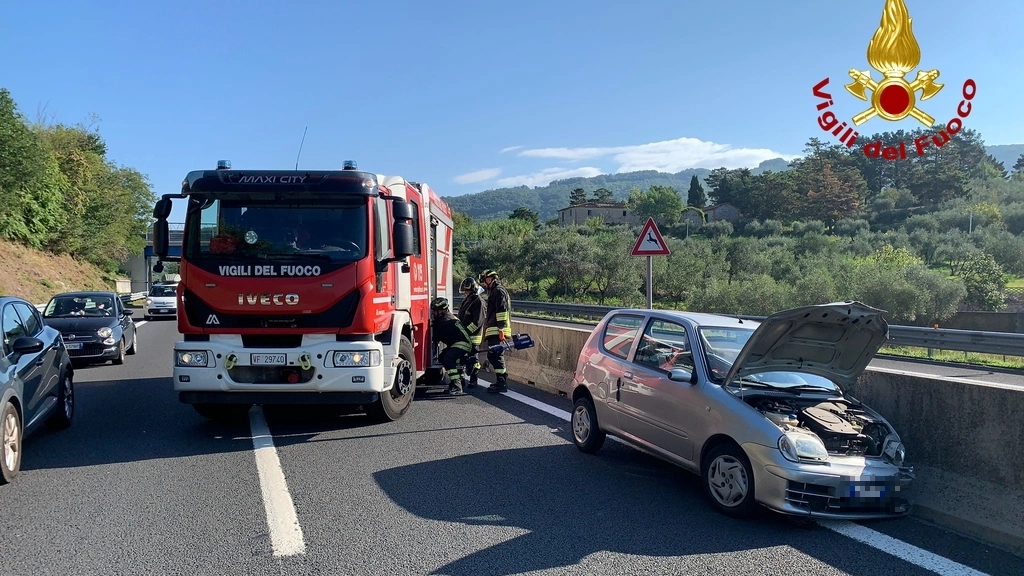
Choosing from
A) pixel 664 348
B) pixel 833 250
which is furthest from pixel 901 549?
pixel 833 250

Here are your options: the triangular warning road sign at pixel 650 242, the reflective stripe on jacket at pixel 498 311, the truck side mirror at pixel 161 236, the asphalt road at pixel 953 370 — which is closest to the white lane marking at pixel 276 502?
the truck side mirror at pixel 161 236

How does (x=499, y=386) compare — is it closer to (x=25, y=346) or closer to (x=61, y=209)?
(x=25, y=346)

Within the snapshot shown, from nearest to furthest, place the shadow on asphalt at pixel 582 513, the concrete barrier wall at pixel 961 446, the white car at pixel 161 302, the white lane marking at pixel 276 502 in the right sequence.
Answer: the shadow on asphalt at pixel 582 513 < the white lane marking at pixel 276 502 < the concrete barrier wall at pixel 961 446 < the white car at pixel 161 302

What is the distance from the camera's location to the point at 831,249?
42438 mm

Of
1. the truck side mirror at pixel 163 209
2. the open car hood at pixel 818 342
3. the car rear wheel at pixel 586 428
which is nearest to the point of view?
the open car hood at pixel 818 342

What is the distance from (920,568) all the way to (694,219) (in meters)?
116

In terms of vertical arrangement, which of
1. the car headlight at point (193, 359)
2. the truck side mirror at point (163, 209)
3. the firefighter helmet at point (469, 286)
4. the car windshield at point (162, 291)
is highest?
the truck side mirror at point (163, 209)

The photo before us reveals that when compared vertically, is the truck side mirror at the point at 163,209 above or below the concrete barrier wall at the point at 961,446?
above

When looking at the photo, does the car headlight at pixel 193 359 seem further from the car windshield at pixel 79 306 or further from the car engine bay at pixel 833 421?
the car windshield at pixel 79 306

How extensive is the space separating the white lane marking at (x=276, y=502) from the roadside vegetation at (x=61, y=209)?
3543 cm

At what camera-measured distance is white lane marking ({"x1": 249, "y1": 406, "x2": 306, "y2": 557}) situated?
4.48 meters

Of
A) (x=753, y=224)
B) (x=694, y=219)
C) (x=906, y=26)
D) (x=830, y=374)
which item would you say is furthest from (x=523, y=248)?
(x=694, y=219)

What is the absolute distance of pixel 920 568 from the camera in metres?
4.11

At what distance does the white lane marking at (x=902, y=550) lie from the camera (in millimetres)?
4082
